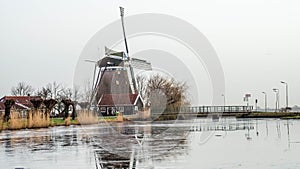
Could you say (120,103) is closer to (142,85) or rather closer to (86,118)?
(142,85)

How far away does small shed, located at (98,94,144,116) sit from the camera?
240 ft

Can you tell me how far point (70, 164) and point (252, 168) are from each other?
477 centimetres

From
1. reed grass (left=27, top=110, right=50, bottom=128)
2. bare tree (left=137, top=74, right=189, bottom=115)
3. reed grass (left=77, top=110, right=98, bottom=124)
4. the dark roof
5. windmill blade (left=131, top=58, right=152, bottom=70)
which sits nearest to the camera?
reed grass (left=27, top=110, right=50, bottom=128)

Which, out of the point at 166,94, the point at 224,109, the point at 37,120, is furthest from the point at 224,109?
the point at 37,120

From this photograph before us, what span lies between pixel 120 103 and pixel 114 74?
4872 mm

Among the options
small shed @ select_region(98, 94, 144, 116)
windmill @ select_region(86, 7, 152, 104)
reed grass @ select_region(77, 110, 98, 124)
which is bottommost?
reed grass @ select_region(77, 110, 98, 124)

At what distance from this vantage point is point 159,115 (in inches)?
2436

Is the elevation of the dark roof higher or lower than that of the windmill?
lower

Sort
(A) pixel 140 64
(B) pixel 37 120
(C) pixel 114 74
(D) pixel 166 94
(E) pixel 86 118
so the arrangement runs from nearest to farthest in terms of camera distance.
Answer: (B) pixel 37 120 → (E) pixel 86 118 → (D) pixel 166 94 → (C) pixel 114 74 → (A) pixel 140 64

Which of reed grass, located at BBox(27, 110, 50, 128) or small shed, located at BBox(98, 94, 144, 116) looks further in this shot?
small shed, located at BBox(98, 94, 144, 116)

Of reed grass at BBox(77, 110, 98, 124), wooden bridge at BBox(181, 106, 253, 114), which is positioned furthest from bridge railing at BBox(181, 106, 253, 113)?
reed grass at BBox(77, 110, 98, 124)

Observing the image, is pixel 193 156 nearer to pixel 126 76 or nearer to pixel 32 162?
pixel 32 162

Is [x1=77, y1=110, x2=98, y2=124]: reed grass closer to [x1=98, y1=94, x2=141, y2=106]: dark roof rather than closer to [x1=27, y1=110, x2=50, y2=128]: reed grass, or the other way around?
[x1=27, y1=110, x2=50, y2=128]: reed grass

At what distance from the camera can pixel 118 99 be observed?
7556 centimetres
